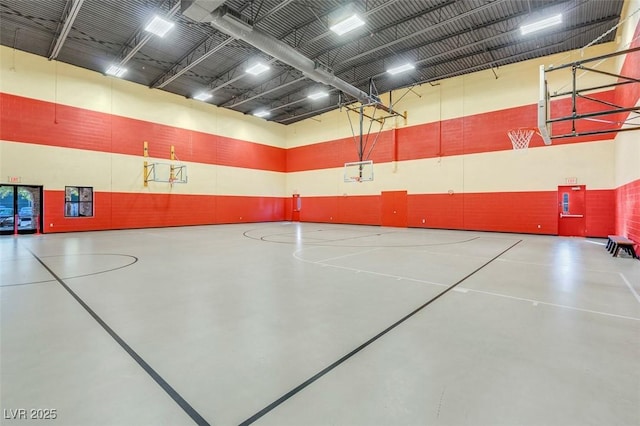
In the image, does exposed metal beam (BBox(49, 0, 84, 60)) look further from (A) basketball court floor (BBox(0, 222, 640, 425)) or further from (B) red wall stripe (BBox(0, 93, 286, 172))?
(A) basketball court floor (BBox(0, 222, 640, 425))

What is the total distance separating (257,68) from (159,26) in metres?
4.15

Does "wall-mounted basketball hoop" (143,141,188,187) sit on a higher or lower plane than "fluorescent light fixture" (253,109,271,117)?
lower

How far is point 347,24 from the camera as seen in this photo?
9.55 m

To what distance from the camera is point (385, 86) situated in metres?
16.2

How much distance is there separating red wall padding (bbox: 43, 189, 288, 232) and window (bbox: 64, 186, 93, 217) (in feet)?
0.67

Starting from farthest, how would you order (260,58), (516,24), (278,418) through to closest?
(260,58), (516,24), (278,418)

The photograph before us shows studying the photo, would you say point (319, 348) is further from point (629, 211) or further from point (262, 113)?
point (262, 113)

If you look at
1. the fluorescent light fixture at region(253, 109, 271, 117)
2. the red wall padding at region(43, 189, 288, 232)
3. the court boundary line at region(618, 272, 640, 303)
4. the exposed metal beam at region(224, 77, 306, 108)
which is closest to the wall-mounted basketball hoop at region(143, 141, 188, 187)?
the red wall padding at region(43, 189, 288, 232)

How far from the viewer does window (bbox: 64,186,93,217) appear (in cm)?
1329

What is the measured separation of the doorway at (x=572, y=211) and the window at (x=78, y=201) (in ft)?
69.7

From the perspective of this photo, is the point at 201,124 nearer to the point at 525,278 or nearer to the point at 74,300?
the point at 74,300

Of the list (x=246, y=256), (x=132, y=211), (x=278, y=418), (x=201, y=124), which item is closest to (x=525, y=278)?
(x=278, y=418)

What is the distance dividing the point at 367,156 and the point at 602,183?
35.6 ft

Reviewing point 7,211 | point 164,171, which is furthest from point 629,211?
point 7,211
